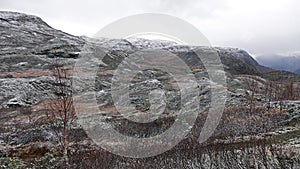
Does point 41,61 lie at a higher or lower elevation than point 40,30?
Result: lower

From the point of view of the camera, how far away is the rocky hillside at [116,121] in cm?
1592

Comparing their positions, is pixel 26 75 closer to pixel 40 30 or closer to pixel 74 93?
pixel 74 93

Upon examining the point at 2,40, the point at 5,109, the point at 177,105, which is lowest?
the point at 5,109

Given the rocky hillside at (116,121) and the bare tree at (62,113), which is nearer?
the rocky hillside at (116,121)

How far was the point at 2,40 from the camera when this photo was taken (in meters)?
87.4

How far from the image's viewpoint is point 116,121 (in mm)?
34344

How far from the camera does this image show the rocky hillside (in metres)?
15.9

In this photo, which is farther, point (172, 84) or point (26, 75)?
point (172, 84)

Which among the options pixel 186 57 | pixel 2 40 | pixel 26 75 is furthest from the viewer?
pixel 186 57

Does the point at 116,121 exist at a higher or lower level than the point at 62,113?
lower

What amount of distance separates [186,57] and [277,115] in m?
115

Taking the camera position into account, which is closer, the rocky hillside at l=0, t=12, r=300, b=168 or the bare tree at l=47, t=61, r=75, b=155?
the rocky hillside at l=0, t=12, r=300, b=168

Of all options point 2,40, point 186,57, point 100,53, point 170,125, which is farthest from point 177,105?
point 186,57

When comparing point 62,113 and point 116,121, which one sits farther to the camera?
point 62,113
